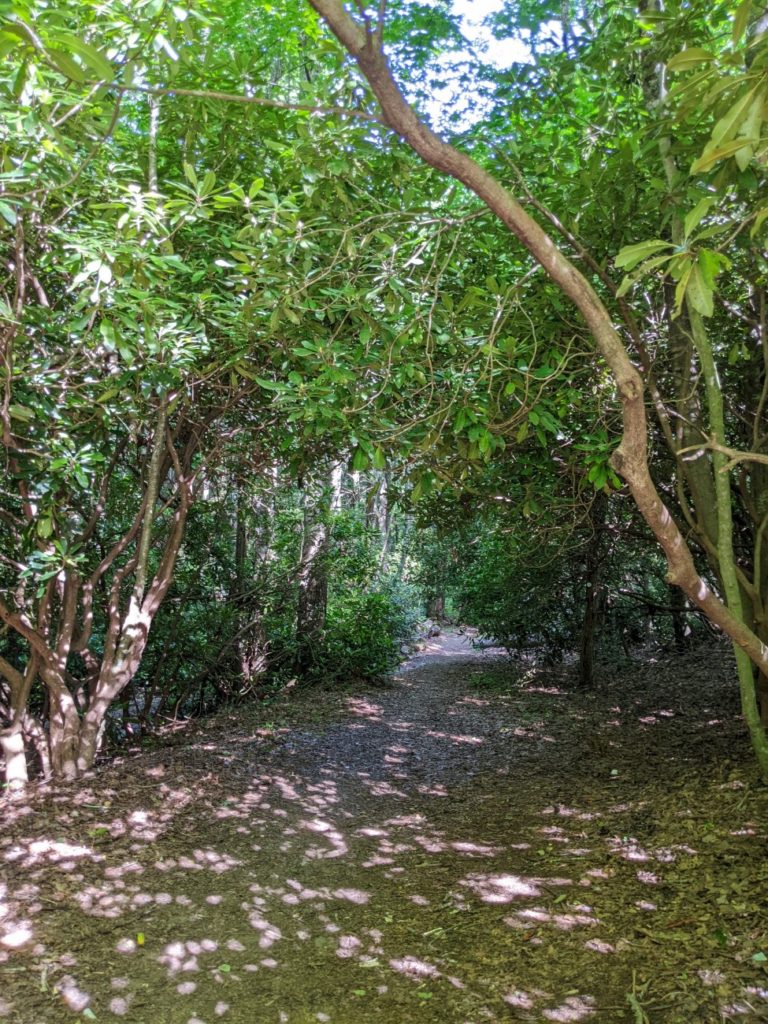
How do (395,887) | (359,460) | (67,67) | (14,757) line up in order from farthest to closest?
(14,757) < (359,460) < (395,887) < (67,67)

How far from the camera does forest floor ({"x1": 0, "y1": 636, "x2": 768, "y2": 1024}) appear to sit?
2807 mm

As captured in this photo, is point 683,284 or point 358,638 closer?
point 683,284

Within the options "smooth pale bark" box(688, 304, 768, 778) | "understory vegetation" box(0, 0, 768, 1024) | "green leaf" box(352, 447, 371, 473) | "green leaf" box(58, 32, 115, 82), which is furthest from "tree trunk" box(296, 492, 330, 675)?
"green leaf" box(58, 32, 115, 82)

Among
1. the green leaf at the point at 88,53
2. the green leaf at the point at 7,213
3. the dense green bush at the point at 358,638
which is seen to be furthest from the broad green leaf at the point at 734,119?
the dense green bush at the point at 358,638

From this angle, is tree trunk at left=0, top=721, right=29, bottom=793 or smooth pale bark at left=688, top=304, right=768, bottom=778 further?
tree trunk at left=0, top=721, right=29, bottom=793

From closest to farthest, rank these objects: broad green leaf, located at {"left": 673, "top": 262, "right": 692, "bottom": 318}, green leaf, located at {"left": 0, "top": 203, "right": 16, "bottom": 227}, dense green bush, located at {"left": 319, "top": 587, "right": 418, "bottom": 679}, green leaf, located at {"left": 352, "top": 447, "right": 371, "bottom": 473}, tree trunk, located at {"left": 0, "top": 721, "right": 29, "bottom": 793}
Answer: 1. broad green leaf, located at {"left": 673, "top": 262, "right": 692, "bottom": 318}
2. green leaf, located at {"left": 0, "top": 203, "right": 16, "bottom": 227}
3. green leaf, located at {"left": 352, "top": 447, "right": 371, "bottom": 473}
4. tree trunk, located at {"left": 0, "top": 721, "right": 29, "bottom": 793}
5. dense green bush, located at {"left": 319, "top": 587, "right": 418, "bottom": 679}

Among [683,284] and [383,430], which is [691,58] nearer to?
[683,284]

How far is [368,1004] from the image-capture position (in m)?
2.86

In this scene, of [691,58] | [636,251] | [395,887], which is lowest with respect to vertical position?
[395,887]

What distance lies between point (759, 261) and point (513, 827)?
149 inches

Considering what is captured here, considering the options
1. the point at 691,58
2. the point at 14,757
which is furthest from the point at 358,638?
the point at 691,58

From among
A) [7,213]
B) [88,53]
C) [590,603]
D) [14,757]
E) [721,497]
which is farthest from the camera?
[590,603]

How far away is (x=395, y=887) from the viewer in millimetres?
3877

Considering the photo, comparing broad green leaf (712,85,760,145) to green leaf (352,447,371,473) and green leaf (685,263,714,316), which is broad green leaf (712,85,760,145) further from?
green leaf (352,447,371,473)
